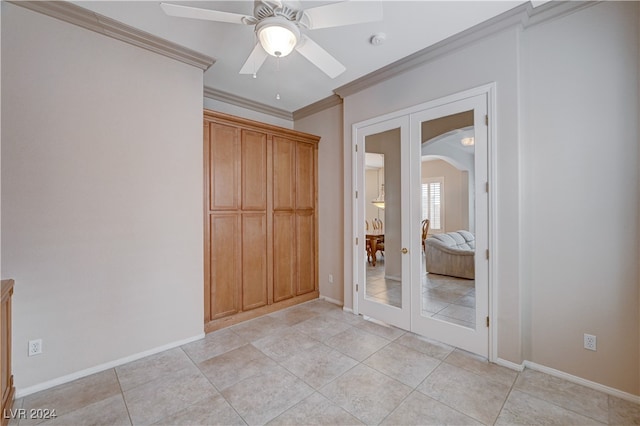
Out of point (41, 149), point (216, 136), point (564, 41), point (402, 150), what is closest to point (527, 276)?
point (402, 150)

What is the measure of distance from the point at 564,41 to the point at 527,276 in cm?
191

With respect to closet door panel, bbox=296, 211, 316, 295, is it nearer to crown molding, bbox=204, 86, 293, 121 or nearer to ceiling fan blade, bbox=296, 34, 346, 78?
crown molding, bbox=204, 86, 293, 121

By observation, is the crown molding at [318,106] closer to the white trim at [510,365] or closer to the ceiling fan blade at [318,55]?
the ceiling fan blade at [318,55]

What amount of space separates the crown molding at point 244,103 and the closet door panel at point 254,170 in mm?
811

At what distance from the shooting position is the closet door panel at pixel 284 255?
12.5ft

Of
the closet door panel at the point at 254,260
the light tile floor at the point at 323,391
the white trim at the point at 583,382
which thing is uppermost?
the closet door panel at the point at 254,260

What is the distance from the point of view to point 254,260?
3566mm

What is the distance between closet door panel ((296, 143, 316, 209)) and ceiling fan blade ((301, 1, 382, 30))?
2.32 m

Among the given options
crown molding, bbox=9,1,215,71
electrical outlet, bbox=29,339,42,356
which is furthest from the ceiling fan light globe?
electrical outlet, bbox=29,339,42,356

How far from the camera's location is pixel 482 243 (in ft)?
8.29

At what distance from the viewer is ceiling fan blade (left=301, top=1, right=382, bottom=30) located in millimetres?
1557

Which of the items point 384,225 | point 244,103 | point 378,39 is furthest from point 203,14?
point 384,225

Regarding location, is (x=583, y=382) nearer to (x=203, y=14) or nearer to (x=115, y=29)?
(x=203, y=14)

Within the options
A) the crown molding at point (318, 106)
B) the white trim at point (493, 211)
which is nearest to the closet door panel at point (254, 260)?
the crown molding at point (318, 106)
